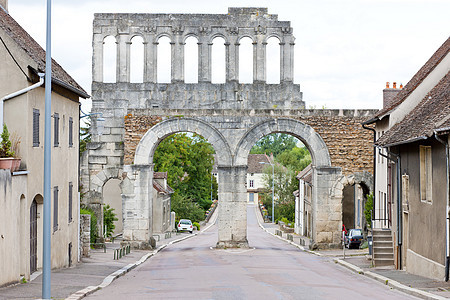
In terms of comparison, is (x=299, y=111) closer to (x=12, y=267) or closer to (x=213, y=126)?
(x=213, y=126)

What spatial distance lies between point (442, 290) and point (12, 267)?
32.7 ft

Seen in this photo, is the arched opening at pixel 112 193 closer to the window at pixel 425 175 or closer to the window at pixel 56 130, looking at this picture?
the window at pixel 56 130

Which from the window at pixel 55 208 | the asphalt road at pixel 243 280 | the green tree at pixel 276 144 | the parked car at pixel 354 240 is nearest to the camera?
the asphalt road at pixel 243 280

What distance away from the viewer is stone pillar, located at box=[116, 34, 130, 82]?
127ft

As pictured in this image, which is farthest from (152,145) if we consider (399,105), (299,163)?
(299,163)

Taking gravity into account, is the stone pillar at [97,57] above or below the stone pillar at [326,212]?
above

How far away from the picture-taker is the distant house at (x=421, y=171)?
1822 cm

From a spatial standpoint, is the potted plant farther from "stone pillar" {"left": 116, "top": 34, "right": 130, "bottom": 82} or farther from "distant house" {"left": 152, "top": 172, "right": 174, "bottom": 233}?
"distant house" {"left": 152, "top": 172, "right": 174, "bottom": 233}

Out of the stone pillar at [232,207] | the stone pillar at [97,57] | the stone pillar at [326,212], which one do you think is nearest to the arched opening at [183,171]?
the stone pillar at [97,57]

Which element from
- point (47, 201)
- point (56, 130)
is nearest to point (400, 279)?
point (47, 201)

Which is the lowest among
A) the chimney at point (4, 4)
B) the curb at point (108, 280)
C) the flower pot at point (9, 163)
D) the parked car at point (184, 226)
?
the parked car at point (184, 226)

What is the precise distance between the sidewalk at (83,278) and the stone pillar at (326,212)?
27.9ft

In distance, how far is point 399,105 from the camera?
83.0 feet

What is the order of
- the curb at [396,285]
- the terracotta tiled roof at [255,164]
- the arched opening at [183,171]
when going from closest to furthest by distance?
the curb at [396,285] → the arched opening at [183,171] → the terracotta tiled roof at [255,164]
